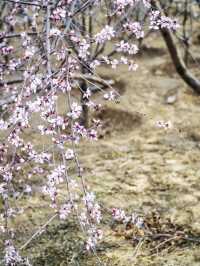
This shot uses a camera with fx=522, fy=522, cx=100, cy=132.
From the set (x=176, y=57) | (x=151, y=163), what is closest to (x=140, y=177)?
(x=151, y=163)

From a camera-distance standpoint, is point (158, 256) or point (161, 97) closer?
point (158, 256)

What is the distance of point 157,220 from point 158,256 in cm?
47

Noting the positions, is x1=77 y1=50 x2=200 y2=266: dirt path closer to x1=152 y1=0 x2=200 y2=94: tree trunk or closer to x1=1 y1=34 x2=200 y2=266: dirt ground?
x1=1 y1=34 x2=200 y2=266: dirt ground

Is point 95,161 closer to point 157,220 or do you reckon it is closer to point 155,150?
point 155,150

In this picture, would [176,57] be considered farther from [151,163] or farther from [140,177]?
[140,177]

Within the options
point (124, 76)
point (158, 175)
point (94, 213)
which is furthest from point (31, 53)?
point (124, 76)

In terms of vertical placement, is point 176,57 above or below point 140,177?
above

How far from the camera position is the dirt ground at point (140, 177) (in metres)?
3.89

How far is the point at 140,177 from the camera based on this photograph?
498 centimetres

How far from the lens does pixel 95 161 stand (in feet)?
17.6

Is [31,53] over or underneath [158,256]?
over

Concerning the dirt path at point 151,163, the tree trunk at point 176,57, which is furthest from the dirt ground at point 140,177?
the tree trunk at point 176,57

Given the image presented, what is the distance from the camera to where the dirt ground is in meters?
3.89

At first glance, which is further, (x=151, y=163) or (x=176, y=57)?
(x=151, y=163)
